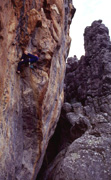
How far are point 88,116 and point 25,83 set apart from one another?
41.1 ft

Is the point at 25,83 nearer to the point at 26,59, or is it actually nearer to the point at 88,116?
the point at 26,59

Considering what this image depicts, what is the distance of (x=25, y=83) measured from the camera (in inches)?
383

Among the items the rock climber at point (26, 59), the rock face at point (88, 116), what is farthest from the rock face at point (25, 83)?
the rock face at point (88, 116)

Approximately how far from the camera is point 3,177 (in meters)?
6.93

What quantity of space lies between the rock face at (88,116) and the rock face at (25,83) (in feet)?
10.8

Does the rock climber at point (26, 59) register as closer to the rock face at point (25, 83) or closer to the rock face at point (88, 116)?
the rock face at point (25, 83)

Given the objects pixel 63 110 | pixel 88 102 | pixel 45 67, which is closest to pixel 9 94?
pixel 45 67

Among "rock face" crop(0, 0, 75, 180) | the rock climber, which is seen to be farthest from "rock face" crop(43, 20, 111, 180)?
the rock climber

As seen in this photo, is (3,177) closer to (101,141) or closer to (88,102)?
(101,141)

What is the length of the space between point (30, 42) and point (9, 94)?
407cm

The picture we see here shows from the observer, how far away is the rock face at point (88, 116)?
438 inches

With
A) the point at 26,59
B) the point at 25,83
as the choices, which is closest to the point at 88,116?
the point at 25,83

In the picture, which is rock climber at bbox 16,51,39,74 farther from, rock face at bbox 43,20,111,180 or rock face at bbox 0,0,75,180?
rock face at bbox 43,20,111,180

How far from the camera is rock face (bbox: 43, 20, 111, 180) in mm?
11133
